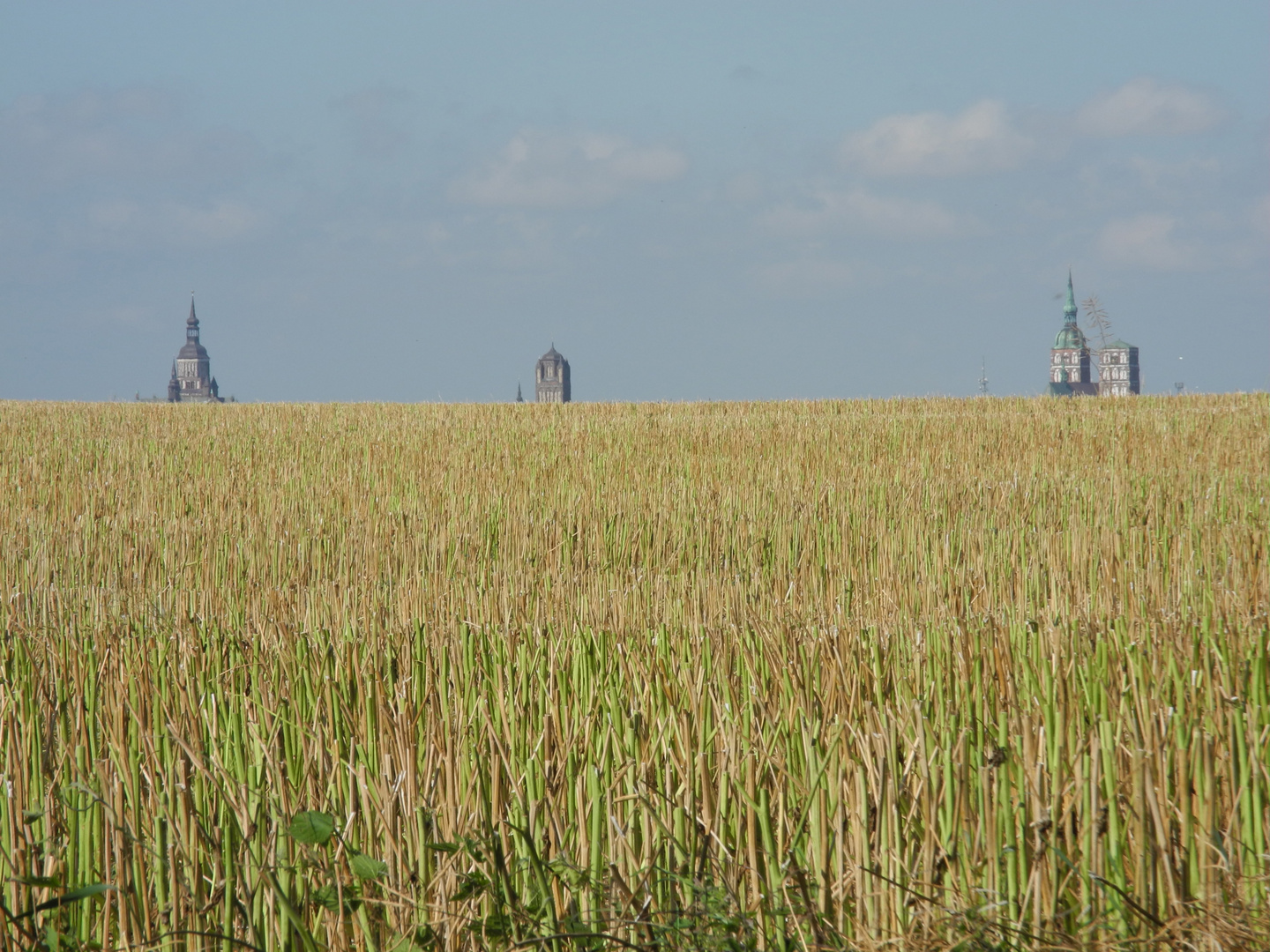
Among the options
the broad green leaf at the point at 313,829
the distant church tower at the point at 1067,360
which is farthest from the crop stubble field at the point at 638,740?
the distant church tower at the point at 1067,360

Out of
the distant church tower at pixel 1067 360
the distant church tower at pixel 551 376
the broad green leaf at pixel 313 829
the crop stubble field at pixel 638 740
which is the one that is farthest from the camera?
the distant church tower at pixel 551 376

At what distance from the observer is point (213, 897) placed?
1679mm

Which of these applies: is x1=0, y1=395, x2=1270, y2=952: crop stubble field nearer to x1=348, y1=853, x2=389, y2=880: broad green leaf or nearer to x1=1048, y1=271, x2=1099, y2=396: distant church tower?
x1=348, y1=853, x2=389, y2=880: broad green leaf

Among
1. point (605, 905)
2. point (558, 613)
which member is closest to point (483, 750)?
point (605, 905)

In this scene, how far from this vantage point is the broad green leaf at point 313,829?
1.49 m

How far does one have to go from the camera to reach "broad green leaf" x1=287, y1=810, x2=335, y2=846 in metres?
1.49

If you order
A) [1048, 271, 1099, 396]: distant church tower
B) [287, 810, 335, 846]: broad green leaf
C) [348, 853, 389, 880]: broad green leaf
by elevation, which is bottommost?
[348, 853, 389, 880]: broad green leaf

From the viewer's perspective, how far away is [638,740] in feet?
7.06

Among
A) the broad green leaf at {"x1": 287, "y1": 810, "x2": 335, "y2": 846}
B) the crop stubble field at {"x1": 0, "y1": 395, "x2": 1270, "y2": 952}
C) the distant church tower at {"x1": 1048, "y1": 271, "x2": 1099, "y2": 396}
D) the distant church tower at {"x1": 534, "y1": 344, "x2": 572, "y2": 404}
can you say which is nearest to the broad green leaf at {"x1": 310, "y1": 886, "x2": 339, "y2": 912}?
the crop stubble field at {"x1": 0, "y1": 395, "x2": 1270, "y2": 952}

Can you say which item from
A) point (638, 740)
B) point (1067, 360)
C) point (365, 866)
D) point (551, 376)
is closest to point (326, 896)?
point (365, 866)

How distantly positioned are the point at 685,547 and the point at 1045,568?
1.66m

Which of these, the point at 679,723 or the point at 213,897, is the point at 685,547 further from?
the point at 213,897

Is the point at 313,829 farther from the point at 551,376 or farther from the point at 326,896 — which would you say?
the point at 551,376

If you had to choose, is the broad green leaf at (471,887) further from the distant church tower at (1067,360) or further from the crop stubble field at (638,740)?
the distant church tower at (1067,360)
